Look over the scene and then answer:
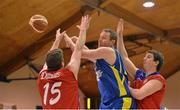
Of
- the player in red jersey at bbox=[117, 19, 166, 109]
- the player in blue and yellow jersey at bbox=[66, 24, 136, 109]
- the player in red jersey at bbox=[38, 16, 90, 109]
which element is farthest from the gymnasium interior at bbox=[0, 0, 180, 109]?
the player in red jersey at bbox=[38, 16, 90, 109]

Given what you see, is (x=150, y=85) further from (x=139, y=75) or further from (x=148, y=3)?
(x=148, y=3)

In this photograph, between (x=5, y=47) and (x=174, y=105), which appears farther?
(x=174, y=105)

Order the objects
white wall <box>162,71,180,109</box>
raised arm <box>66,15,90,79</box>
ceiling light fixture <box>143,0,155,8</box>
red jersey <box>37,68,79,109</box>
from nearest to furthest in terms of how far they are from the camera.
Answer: red jersey <box>37,68,79,109</box>
raised arm <box>66,15,90,79</box>
ceiling light fixture <box>143,0,155,8</box>
white wall <box>162,71,180,109</box>

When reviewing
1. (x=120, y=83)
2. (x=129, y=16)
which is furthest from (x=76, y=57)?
(x=129, y=16)

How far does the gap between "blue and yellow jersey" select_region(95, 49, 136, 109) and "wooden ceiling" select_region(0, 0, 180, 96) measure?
4.08 meters

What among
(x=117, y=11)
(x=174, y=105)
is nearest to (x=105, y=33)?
(x=117, y=11)

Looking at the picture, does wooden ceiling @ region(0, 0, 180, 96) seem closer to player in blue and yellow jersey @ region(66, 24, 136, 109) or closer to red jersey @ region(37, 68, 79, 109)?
player in blue and yellow jersey @ region(66, 24, 136, 109)

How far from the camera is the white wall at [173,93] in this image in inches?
488

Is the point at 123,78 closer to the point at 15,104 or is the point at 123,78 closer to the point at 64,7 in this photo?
the point at 64,7

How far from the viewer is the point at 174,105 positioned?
12.4 m

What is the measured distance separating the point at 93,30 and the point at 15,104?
3191mm

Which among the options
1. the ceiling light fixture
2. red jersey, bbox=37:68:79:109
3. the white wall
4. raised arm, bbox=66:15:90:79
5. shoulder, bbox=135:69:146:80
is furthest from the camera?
the white wall

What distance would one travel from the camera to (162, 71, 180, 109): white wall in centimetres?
1239

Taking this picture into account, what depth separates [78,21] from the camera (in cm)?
827
